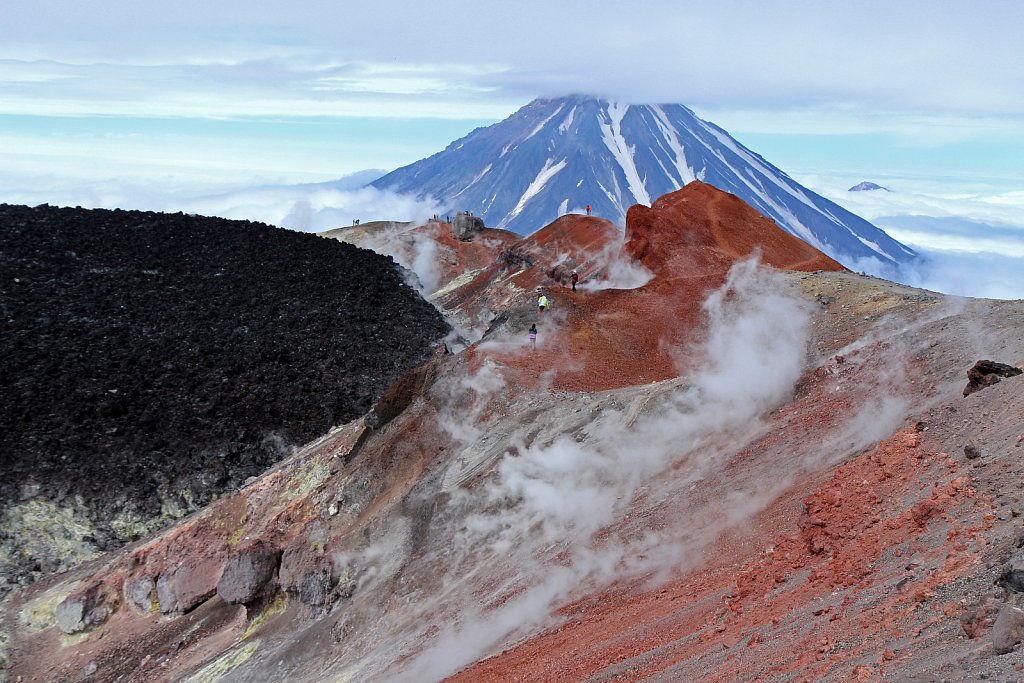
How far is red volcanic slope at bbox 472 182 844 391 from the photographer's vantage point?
26266mm

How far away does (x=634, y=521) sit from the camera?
17.7 metres

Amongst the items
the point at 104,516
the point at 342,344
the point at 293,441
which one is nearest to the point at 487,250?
the point at 342,344

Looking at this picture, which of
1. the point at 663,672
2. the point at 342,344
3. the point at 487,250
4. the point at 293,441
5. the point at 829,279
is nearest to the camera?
the point at 663,672

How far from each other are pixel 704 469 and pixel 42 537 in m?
21.4

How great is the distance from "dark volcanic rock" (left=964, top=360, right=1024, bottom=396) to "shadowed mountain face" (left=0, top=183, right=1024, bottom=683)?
12 cm

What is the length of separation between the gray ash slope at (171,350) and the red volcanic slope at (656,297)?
13.0m

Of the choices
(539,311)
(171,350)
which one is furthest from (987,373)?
(171,350)

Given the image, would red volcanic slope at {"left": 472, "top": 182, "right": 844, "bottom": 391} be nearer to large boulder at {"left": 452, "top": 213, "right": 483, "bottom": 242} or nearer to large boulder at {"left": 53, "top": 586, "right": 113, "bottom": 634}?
large boulder at {"left": 53, "top": 586, "right": 113, "bottom": 634}

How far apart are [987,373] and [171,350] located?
111 feet

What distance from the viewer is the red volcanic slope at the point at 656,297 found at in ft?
86.2

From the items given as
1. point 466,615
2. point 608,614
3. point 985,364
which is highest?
point 985,364

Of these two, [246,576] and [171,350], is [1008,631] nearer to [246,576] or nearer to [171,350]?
[246,576]

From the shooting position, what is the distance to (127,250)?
164 feet

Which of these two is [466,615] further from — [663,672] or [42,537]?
[42,537]
